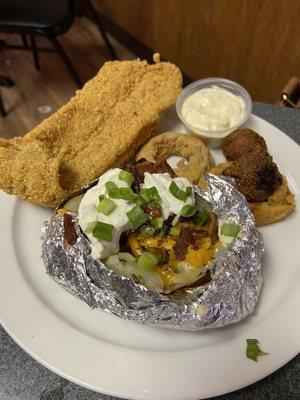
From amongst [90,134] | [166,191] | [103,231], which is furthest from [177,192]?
[90,134]

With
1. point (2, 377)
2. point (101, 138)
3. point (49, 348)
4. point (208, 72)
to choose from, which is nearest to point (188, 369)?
point (49, 348)

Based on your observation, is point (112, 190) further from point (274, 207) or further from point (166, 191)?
point (274, 207)

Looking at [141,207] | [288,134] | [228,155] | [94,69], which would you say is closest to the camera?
[141,207]

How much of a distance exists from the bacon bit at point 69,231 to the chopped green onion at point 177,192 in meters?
0.30

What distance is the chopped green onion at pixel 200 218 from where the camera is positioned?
4.06 ft

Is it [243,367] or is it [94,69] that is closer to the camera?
[243,367]

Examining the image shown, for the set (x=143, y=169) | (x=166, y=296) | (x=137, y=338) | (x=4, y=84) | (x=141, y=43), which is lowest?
(x=4, y=84)

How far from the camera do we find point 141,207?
3.92 ft

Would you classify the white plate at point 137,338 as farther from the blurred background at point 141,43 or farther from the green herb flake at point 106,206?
the blurred background at point 141,43

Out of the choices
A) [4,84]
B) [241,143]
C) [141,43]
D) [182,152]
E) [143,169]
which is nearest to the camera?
[143,169]

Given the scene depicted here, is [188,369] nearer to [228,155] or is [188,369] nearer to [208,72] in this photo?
[228,155]

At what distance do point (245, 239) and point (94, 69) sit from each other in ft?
9.04

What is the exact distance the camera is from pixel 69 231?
46.8 inches

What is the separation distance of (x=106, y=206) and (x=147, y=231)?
0.13 metres
